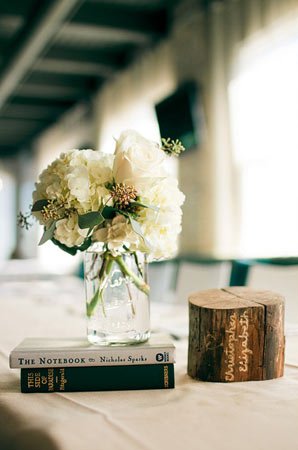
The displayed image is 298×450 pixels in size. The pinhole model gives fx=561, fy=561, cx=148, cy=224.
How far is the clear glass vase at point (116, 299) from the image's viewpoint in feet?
3.65

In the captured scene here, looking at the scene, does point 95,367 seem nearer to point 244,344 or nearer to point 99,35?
point 244,344

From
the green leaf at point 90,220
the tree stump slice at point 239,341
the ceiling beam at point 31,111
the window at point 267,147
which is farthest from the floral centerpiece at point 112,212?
the ceiling beam at point 31,111

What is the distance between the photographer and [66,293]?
3035 millimetres

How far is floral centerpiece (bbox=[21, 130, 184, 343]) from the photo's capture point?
42.3 inches

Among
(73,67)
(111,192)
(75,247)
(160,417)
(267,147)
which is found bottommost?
(160,417)

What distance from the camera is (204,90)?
4590 millimetres

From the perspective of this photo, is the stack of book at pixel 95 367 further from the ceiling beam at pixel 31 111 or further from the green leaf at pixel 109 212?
the ceiling beam at pixel 31 111

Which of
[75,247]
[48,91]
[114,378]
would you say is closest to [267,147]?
[75,247]

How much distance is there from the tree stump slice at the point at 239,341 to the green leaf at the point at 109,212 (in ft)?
0.80

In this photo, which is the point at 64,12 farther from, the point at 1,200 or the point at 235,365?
the point at 1,200

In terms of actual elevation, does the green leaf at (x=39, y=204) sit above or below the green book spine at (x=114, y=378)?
above

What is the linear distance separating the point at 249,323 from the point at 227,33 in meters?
3.64

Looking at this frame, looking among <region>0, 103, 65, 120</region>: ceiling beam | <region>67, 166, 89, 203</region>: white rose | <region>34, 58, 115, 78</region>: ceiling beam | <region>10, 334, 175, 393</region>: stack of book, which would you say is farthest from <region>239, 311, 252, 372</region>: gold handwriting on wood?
<region>0, 103, 65, 120</region>: ceiling beam

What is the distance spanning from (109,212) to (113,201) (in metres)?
0.02
